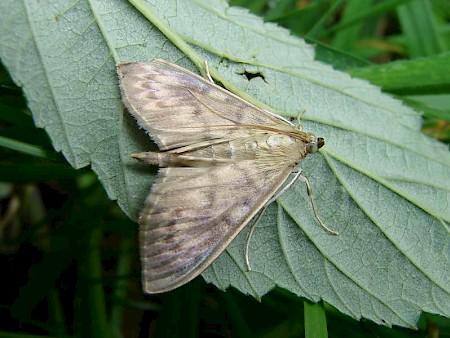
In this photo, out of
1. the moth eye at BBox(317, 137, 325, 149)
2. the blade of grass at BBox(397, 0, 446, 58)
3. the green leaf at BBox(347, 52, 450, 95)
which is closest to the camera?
the moth eye at BBox(317, 137, 325, 149)

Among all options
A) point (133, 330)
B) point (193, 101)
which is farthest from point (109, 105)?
point (133, 330)

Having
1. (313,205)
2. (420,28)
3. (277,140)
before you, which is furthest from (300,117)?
(420,28)

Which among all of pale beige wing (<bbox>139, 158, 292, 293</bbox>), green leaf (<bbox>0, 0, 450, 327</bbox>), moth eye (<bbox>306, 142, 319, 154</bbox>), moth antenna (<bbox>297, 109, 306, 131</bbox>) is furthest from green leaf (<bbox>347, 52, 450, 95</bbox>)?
pale beige wing (<bbox>139, 158, 292, 293</bbox>)

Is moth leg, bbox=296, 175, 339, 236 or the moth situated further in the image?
moth leg, bbox=296, 175, 339, 236

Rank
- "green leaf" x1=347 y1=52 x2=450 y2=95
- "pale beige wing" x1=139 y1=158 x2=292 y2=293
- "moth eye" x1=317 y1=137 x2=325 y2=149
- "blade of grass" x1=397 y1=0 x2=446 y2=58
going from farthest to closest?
"blade of grass" x1=397 y1=0 x2=446 y2=58, "green leaf" x1=347 y1=52 x2=450 y2=95, "moth eye" x1=317 y1=137 x2=325 y2=149, "pale beige wing" x1=139 y1=158 x2=292 y2=293

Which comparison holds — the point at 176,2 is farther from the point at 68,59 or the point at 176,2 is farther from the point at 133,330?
the point at 133,330

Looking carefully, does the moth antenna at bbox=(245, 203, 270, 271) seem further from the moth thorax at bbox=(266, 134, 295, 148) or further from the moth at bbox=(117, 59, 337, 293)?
the moth thorax at bbox=(266, 134, 295, 148)
